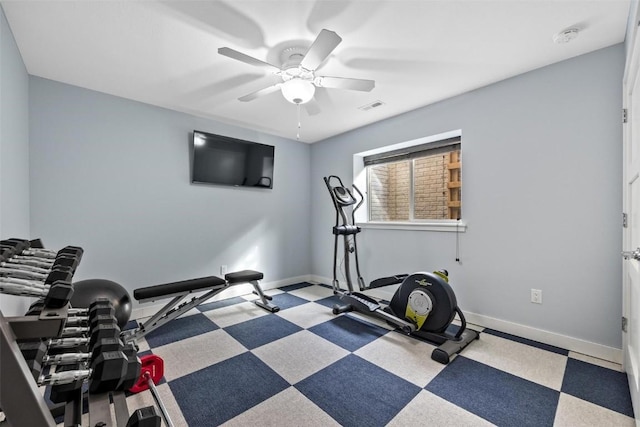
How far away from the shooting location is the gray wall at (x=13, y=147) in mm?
1721

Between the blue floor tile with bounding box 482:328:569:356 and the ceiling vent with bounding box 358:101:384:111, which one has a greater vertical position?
the ceiling vent with bounding box 358:101:384:111

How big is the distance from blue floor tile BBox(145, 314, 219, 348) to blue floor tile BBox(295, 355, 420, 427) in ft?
4.31

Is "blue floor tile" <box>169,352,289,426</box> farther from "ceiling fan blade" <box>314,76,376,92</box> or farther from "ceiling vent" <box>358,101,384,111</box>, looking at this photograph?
"ceiling vent" <box>358,101,384,111</box>

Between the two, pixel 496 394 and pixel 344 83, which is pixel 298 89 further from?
pixel 496 394

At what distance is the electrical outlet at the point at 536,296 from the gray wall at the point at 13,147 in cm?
386

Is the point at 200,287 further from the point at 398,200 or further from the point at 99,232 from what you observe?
the point at 398,200

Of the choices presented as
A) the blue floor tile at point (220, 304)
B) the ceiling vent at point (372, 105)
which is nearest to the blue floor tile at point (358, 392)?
the blue floor tile at point (220, 304)

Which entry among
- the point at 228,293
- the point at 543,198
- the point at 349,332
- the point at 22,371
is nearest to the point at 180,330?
the point at 228,293

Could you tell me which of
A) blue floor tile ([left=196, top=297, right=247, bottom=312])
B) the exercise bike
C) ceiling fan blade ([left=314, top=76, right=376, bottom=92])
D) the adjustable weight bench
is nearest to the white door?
the exercise bike

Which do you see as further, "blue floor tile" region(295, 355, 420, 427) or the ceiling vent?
the ceiling vent

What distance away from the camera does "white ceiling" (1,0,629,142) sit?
66.8 inches

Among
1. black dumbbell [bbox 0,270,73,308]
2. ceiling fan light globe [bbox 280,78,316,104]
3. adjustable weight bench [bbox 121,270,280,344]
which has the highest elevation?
ceiling fan light globe [bbox 280,78,316,104]

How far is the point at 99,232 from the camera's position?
111 inches

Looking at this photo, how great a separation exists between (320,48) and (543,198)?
219 centimetres
